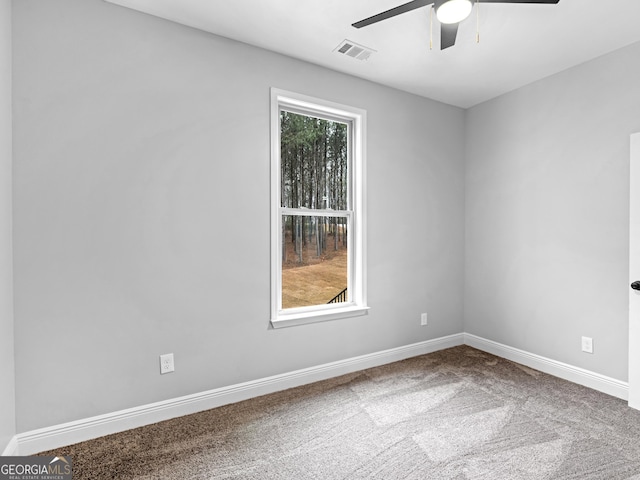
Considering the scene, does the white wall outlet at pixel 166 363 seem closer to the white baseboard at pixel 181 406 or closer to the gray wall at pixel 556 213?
the white baseboard at pixel 181 406

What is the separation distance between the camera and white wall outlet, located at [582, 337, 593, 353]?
113 inches

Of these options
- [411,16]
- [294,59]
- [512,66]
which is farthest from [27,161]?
[512,66]

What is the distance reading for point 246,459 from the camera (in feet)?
6.34

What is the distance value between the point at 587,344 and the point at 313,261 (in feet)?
7.98

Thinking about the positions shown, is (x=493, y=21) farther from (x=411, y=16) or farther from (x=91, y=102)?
(x=91, y=102)

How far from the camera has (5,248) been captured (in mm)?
1819

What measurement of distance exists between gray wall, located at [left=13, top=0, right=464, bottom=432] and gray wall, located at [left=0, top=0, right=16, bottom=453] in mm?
51

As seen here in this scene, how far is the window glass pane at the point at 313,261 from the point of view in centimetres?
298

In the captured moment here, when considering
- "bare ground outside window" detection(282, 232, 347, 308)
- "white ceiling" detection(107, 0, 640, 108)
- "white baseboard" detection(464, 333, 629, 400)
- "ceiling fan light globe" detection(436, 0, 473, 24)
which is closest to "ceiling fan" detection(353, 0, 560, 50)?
"ceiling fan light globe" detection(436, 0, 473, 24)

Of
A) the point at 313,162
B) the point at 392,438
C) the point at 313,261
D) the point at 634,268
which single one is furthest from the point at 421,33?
the point at 392,438

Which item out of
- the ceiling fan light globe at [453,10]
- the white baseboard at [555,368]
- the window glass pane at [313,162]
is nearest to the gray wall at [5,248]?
the window glass pane at [313,162]

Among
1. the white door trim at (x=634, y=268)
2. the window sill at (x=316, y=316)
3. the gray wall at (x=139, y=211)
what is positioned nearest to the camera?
the gray wall at (x=139, y=211)

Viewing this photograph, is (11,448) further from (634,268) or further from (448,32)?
(634,268)

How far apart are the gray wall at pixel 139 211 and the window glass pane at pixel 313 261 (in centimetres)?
26
